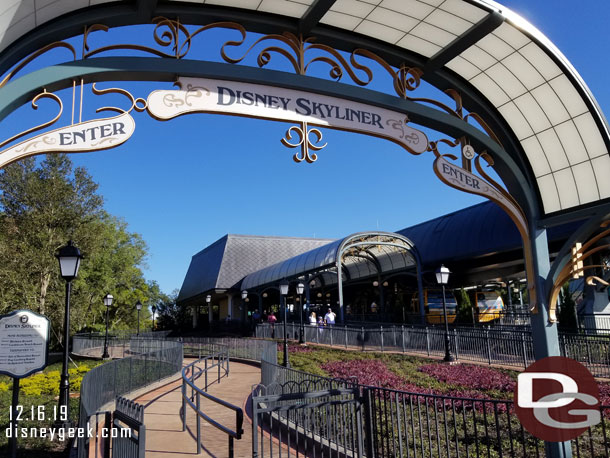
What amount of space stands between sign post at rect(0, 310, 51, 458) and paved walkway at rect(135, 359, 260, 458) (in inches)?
62.3

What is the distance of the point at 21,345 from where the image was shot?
19.9 ft

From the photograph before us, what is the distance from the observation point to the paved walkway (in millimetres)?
7754

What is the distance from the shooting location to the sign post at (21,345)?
5.91 m

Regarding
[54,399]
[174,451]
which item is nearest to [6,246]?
[54,399]

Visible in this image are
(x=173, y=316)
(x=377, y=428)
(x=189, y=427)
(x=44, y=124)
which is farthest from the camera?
(x=173, y=316)

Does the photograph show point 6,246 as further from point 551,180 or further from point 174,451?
point 551,180

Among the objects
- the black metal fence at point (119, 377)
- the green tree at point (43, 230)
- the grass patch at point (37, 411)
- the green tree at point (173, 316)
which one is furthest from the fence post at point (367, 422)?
the green tree at point (173, 316)

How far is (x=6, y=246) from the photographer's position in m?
24.0

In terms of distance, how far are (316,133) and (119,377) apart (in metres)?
9.83

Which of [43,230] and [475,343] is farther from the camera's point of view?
[43,230]

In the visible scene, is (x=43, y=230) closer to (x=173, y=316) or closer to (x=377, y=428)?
(x=377, y=428)

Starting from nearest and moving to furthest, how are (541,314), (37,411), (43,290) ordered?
(541,314)
(37,411)
(43,290)

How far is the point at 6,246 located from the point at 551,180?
82.0 feet

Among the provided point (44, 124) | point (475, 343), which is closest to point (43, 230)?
point (475, 343)
